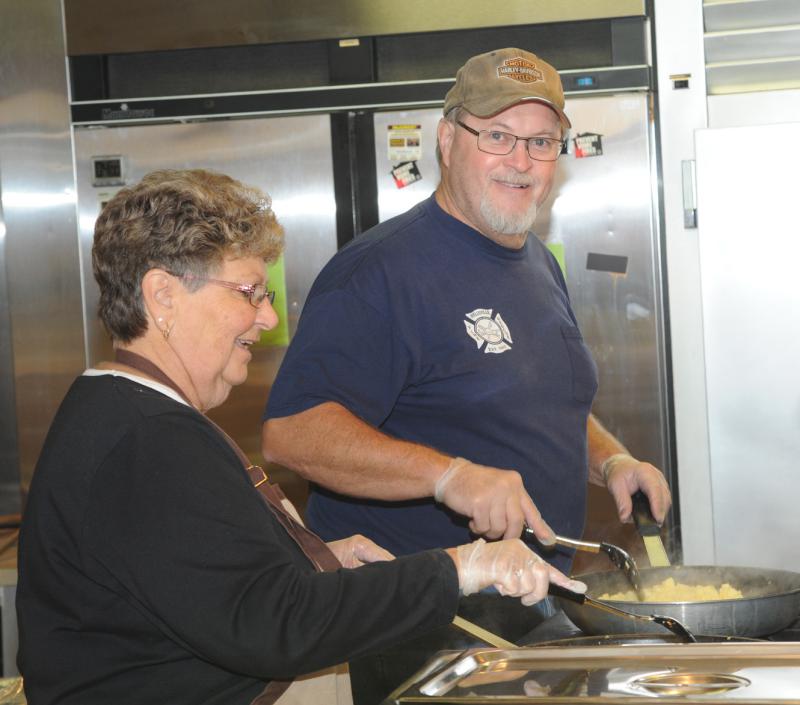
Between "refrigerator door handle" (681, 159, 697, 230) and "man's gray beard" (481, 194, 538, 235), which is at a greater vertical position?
"refrigerator door handle" (681, 159, 697, 230)

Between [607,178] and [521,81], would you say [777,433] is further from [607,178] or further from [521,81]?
[521,81]

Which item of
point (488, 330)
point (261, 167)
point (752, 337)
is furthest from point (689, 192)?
point (488, 330)

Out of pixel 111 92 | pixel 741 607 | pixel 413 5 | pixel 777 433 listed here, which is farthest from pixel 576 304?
pixel 741 607

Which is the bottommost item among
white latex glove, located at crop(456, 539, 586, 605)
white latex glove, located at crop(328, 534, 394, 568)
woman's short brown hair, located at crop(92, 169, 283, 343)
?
white latex glove, located at crop(328, 534, 394, 568)

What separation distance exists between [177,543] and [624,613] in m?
0.60

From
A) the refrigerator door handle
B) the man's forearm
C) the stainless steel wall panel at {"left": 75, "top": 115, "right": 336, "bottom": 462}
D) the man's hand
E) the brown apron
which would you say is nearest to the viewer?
the brown apron

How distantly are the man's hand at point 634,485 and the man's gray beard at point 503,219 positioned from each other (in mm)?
487

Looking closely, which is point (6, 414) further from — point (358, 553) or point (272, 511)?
point (272, 511)

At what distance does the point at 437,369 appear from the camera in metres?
1.91

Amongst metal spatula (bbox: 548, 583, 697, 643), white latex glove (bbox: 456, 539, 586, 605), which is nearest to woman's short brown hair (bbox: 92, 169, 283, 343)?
white latex glove (bbox: 456, 539, 586, 605)

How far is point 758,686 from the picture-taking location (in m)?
1.15

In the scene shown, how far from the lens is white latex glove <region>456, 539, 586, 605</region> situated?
1304 millimetres

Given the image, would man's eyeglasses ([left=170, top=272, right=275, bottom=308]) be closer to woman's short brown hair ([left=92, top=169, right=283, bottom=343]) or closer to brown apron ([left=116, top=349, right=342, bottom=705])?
woman's short brown hair ([left=92, top=169, right=283, bottom=343])

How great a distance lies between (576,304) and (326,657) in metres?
2.28
